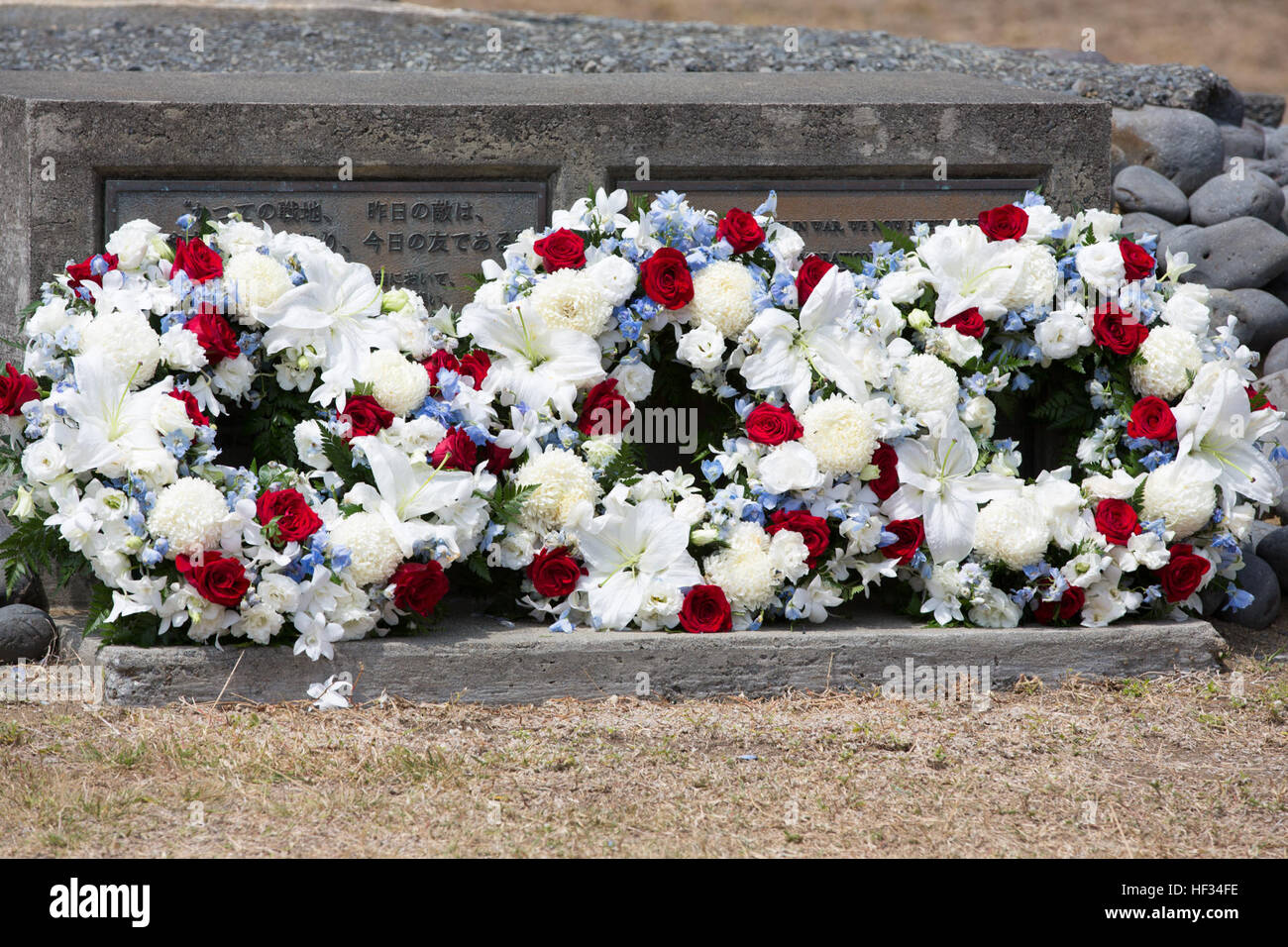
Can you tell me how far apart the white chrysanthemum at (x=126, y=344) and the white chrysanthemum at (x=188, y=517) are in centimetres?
39

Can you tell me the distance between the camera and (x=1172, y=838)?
2.98 m

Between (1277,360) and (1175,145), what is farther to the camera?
(1175,145)

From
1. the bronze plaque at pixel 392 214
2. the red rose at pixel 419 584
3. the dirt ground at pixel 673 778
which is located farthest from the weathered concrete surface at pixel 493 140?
the dirt ground at pixel 673 778

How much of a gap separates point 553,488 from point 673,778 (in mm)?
951

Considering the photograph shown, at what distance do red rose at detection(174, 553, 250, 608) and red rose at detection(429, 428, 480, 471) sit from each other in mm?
605

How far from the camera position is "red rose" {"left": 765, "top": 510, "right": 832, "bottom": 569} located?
3857 millimetres

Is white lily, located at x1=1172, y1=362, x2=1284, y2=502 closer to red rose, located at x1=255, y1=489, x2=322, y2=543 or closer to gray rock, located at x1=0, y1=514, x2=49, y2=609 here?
red rose, located at x1=255, y1=489, x2=322, y2=543

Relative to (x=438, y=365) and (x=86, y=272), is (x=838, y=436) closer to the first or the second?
(x=438, y=365)

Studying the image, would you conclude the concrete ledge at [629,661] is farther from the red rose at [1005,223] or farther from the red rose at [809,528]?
the red rose at [1005,223]

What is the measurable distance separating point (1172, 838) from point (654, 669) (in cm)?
140

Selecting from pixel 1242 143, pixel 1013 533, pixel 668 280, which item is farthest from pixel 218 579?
pixel 1242 143

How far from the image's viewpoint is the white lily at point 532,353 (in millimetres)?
3945

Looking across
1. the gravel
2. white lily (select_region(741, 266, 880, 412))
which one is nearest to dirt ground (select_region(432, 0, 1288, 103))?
the gravel

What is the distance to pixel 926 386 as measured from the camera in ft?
13.1
